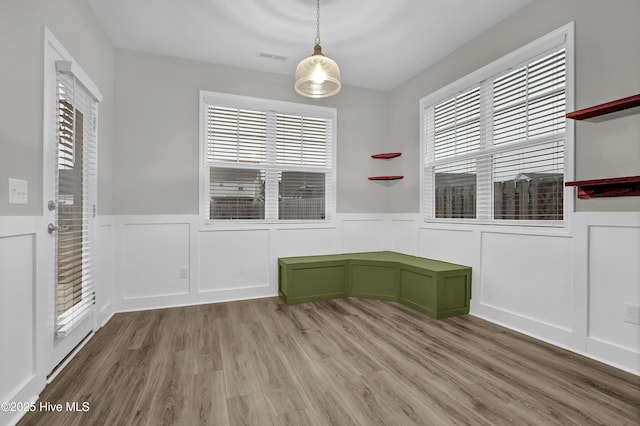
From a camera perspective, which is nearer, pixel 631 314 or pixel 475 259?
pixel 631 314

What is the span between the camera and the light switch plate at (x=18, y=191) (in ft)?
5.03

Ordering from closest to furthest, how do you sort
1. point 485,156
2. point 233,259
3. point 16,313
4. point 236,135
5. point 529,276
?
point 16,313
point 529,276
point 485,156
point 233,259
point 236,135

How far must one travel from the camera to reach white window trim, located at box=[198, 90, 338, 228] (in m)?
3.56

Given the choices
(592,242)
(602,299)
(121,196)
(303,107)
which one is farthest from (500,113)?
(121,196)

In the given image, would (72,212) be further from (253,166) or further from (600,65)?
(600,65)

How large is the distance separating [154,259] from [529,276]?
371 centimetres

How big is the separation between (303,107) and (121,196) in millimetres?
2383

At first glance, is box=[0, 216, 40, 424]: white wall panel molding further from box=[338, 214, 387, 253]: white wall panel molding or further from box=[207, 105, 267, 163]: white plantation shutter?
box=[338, 214, 387, 253]: white wall panel molding

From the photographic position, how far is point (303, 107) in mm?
4027

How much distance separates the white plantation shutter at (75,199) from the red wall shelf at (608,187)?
11.7 feet

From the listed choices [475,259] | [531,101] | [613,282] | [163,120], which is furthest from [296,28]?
[613,282]

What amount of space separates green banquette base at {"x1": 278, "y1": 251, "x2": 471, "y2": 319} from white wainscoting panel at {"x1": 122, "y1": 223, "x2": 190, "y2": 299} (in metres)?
1.15

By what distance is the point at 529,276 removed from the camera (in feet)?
8.70

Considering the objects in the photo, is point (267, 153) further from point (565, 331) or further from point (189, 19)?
point (565, 331)
